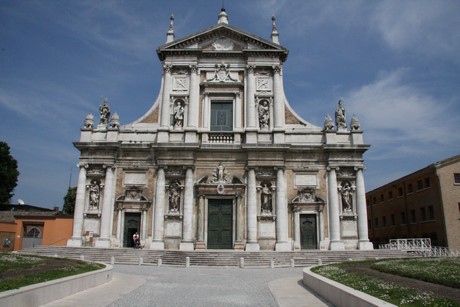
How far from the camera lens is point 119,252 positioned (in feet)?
80.9

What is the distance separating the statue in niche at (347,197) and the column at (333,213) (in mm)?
626

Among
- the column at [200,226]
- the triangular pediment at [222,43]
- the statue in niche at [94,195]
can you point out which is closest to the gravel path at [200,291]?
the column at [200,226]

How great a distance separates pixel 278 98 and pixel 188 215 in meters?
10.9

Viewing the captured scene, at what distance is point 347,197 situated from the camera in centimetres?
2836

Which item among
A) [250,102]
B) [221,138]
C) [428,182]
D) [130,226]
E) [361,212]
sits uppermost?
[250,102]

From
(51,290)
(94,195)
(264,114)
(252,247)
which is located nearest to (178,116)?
(264,114)

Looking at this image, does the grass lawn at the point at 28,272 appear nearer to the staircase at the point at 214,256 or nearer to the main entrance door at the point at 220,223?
the staircase at the point at 214,256

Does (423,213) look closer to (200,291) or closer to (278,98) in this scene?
(278,98)

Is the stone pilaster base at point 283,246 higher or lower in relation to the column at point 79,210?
lower

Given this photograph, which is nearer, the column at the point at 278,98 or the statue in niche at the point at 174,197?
the statue in niche at the point at 174,197

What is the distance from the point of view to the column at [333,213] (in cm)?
2734

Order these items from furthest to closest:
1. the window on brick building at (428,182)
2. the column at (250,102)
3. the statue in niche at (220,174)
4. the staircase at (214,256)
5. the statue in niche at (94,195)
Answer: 1. the window on brick building at (428,182)
2. the column at (250,102)
3. the statue in niche at (220,174)
4. the statue in niche at (94,195)
5. the staircase at (214,256)

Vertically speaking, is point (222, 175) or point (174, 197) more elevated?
point (222, 175)

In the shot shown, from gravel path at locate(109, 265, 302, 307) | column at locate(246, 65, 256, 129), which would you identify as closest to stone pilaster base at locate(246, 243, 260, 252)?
column at locate(246, 65, 256, 129)
